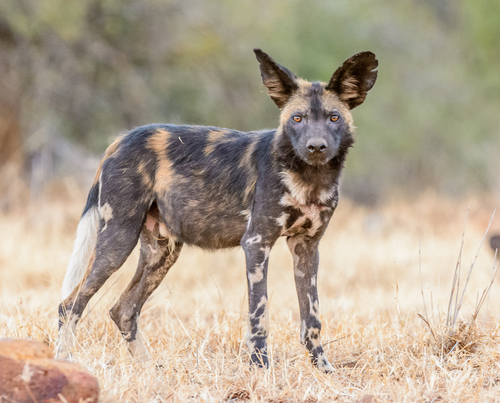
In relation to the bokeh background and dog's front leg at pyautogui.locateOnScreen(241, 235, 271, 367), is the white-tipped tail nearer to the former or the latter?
the bokeh background

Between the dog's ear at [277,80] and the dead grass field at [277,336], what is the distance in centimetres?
112

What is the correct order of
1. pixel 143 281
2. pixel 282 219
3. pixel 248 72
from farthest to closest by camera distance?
pixel 248 72
pixel 143 281
pixel 282 219

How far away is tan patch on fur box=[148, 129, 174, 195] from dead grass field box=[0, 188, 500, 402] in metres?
0.60

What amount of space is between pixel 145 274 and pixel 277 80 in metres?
1.43

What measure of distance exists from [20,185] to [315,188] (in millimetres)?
6753

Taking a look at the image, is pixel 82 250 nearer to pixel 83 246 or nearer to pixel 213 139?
pixel 83 246

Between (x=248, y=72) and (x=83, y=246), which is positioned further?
(x=248, y=72)

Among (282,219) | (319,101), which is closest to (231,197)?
(282,219)

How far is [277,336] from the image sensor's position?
3.78 metres

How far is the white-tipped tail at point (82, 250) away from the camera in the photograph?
372 cm

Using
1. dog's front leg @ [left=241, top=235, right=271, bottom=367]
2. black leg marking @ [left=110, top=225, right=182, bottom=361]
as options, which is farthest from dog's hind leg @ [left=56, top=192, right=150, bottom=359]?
dog's front leg @ [left=241, top=235, right=271, bottom=367]

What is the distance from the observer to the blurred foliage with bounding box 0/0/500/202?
31.5 ft

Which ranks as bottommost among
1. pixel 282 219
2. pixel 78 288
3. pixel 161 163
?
pixel 78 288

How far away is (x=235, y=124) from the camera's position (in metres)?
11.3
